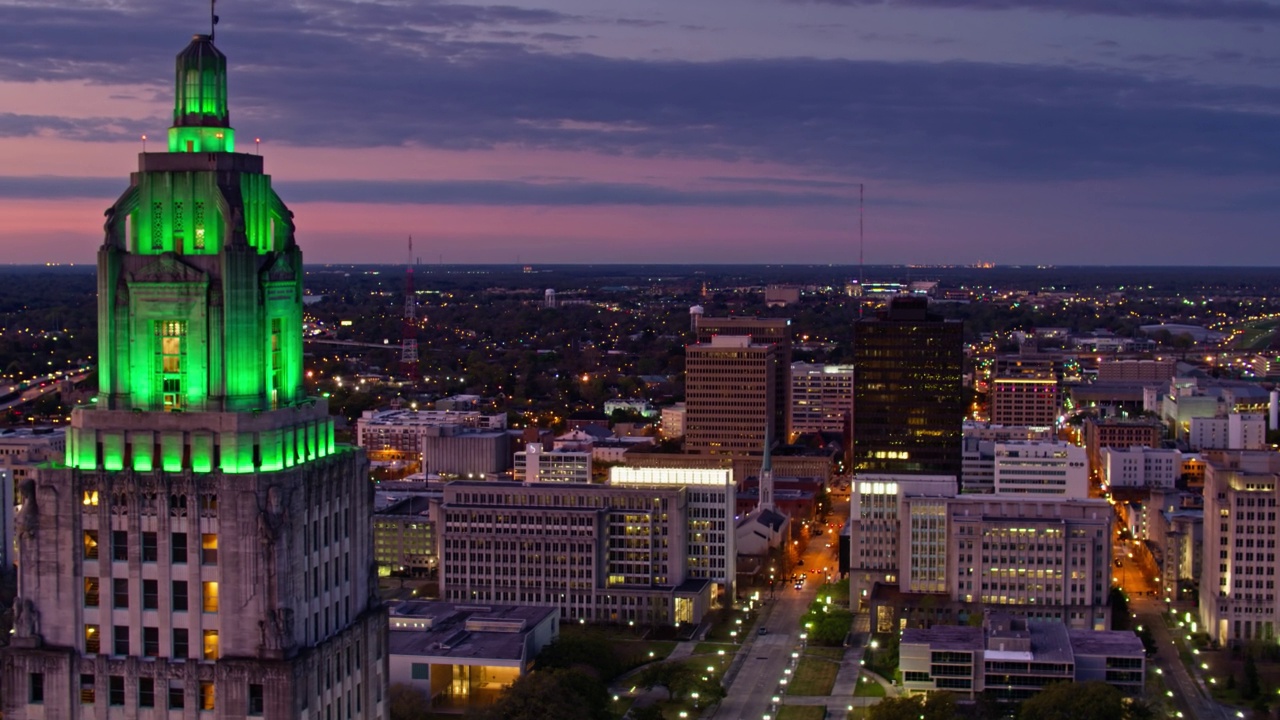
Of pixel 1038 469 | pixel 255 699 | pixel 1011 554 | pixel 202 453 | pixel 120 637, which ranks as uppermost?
pixel 202 453

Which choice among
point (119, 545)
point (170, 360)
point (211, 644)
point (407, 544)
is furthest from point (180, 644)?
point (407, 544)

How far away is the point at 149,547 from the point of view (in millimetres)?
46656

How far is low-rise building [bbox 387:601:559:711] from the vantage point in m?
124

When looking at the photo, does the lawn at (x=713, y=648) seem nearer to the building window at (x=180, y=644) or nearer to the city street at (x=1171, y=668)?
the city street at (x=1171, y=668)

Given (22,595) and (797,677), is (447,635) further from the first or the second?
(22,595)

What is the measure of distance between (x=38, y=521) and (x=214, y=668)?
6.49 metres

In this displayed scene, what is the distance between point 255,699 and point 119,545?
18.7 feet

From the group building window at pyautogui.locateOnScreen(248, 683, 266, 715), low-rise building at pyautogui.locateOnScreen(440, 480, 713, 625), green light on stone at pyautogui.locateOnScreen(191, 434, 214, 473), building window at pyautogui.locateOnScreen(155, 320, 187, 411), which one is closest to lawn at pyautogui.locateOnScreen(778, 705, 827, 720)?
low-rise building at pyautogui.locateOnScreen(440, 480, 713, 625)

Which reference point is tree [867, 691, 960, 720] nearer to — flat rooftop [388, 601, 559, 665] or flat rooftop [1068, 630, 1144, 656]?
flat rooftop [1068, 630, 1144, 656]

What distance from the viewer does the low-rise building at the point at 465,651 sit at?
124000 mm

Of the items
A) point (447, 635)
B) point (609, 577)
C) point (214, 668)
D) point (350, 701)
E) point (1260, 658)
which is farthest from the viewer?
point (609, 577)

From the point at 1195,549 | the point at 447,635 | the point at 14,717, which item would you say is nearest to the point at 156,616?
the point at 14,717

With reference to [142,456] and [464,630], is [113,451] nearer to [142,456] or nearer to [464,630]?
[142,456]

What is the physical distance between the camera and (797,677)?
134 meters
